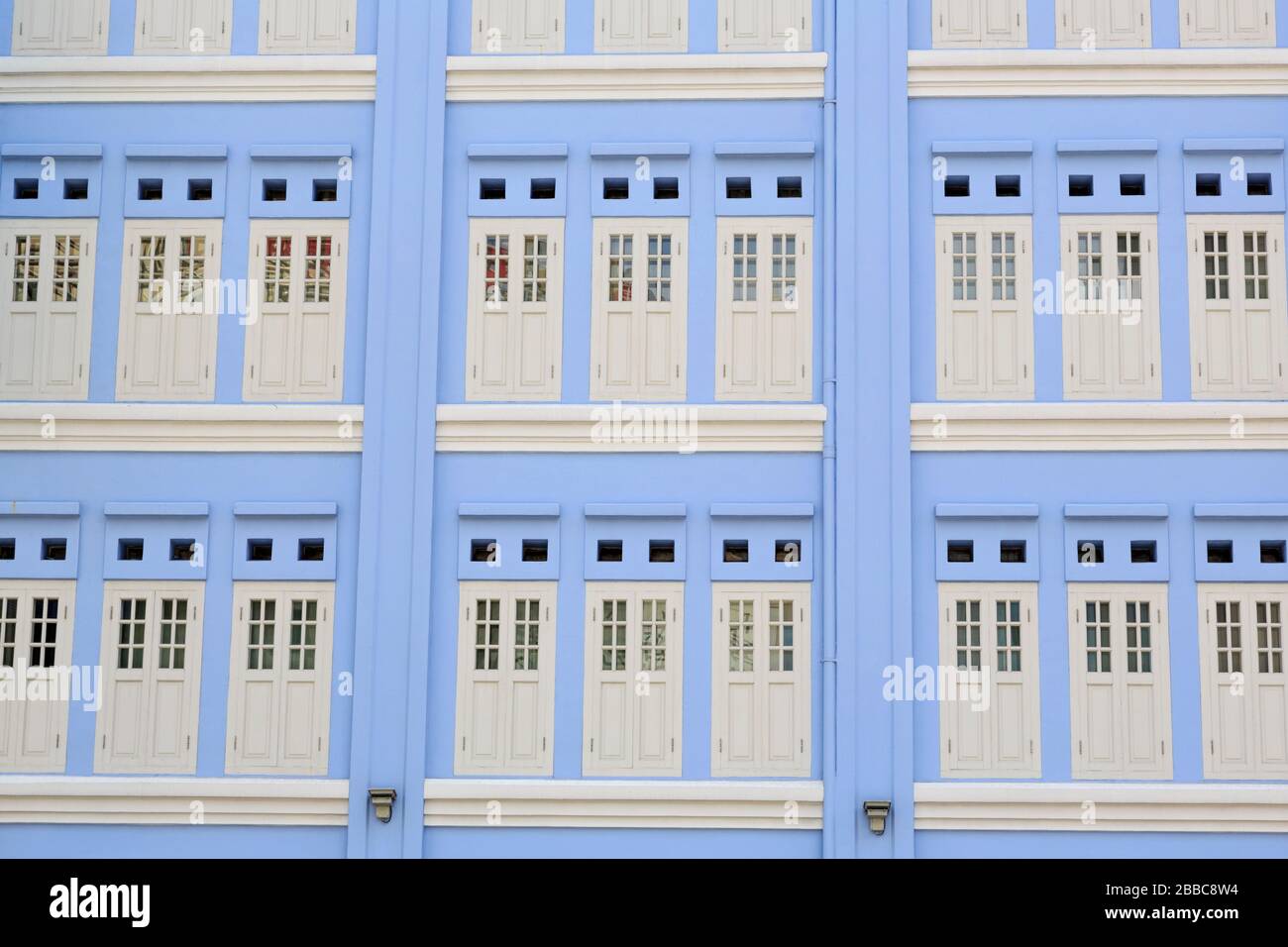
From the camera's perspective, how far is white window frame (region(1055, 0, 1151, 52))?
15.0 m

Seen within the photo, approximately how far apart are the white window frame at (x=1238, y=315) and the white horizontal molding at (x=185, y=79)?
7400 mm

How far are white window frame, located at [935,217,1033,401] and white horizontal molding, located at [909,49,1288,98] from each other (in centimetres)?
120

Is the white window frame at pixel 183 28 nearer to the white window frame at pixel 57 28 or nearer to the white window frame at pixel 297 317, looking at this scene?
the white window frame at pixel 57 28

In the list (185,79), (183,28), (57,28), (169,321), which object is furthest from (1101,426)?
(57,28)

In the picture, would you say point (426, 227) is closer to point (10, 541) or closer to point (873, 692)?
point (10, 541)

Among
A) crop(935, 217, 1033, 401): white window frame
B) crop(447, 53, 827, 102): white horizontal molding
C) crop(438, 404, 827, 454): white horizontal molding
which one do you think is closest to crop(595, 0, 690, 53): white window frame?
crop(447, 53, 827, 102): white horizontal molding

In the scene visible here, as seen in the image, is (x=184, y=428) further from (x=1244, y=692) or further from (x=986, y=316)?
(x=1244, y=692)

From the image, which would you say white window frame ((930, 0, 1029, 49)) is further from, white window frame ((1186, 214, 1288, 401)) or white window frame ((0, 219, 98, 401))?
white window frame ((0, 219, 98, 401))

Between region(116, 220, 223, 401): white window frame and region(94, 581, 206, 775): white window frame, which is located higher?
region(116, 220, 223, 401): white window frame

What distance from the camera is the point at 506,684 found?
14.4 m

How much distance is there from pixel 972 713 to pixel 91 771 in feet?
24.3

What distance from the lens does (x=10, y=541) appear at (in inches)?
580

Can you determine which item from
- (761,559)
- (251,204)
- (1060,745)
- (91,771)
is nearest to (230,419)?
(251,204)

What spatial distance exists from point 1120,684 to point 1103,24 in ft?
19.1
